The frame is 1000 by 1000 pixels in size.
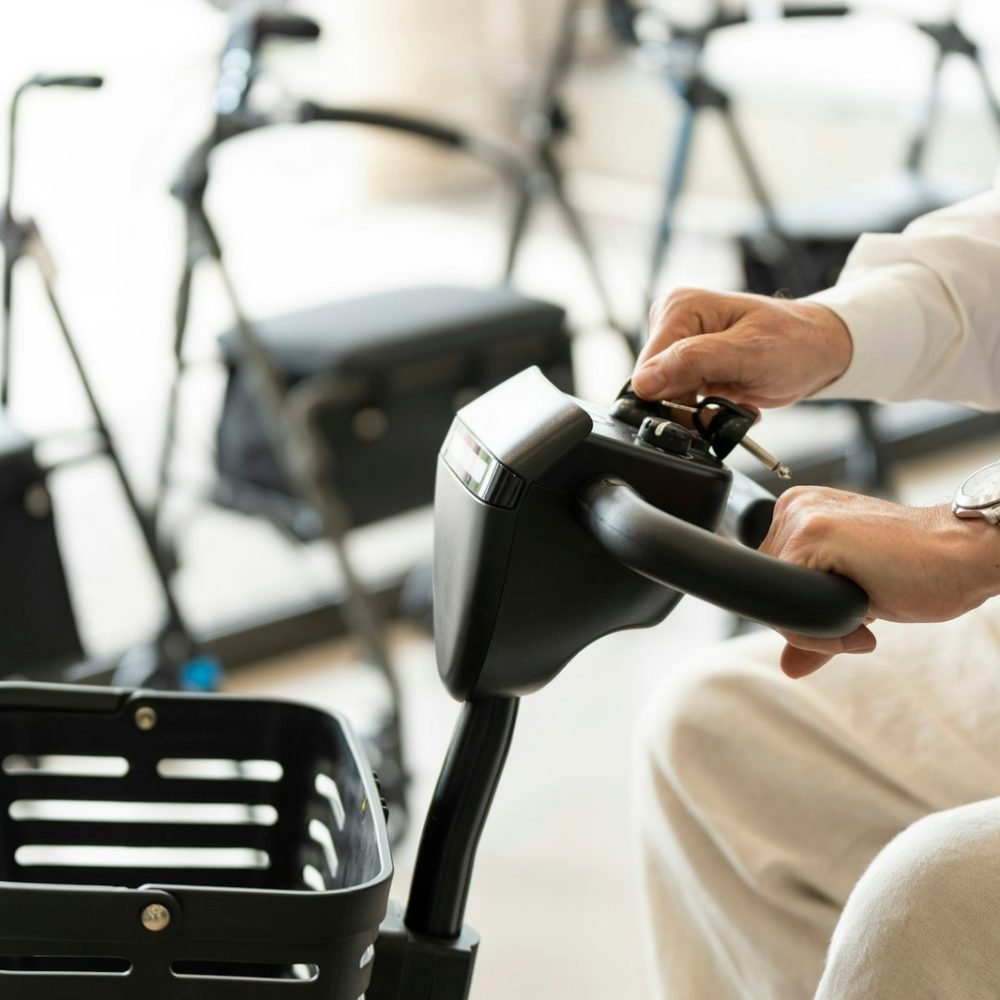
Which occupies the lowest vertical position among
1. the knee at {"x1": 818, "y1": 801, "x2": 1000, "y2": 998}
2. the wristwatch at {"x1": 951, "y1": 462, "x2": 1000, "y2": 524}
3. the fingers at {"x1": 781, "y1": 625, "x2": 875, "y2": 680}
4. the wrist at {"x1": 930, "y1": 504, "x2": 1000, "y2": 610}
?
the knee at {"x1": 818, "y1": 801, "x2": 1000, "y2": 998}

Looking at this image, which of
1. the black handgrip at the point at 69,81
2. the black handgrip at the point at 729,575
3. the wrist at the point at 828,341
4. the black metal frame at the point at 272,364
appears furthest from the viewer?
the black metal frame at the point at 272,364

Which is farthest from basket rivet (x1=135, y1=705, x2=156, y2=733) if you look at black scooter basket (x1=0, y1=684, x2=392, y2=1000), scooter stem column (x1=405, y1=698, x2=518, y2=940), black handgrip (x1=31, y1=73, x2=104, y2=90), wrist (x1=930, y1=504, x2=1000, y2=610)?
black handgrip (x1=31, y1=73, x2=104, y2=90)

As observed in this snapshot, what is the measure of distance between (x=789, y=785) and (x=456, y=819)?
0.31 m

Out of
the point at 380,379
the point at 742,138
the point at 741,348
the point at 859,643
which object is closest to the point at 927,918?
the point at 859,643

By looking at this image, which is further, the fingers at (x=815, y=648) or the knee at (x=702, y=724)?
the knee at (x=702, y=724)

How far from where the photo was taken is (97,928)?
690mm

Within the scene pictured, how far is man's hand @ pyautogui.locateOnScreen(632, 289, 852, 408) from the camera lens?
2.90 ft

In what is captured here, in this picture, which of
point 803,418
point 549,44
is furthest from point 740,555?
point 549,44

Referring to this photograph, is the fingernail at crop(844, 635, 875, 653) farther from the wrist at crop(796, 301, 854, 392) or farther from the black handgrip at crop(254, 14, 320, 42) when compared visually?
the black handgrip at crop(254, 14, 320, 42)

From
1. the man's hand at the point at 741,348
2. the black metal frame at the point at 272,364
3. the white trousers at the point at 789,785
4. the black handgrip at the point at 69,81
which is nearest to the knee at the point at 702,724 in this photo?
the white trousers at the point at 789,785

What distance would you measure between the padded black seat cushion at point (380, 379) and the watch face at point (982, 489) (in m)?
1.22

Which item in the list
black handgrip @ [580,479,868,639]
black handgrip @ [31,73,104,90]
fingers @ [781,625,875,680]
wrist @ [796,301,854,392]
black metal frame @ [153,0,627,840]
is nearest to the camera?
black handgrip @ [580,479,868,639]

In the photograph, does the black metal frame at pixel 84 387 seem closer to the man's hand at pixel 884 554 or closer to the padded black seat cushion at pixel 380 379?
the padded black seat cushion at pixel 380 379

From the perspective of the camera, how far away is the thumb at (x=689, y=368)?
2.81ft
